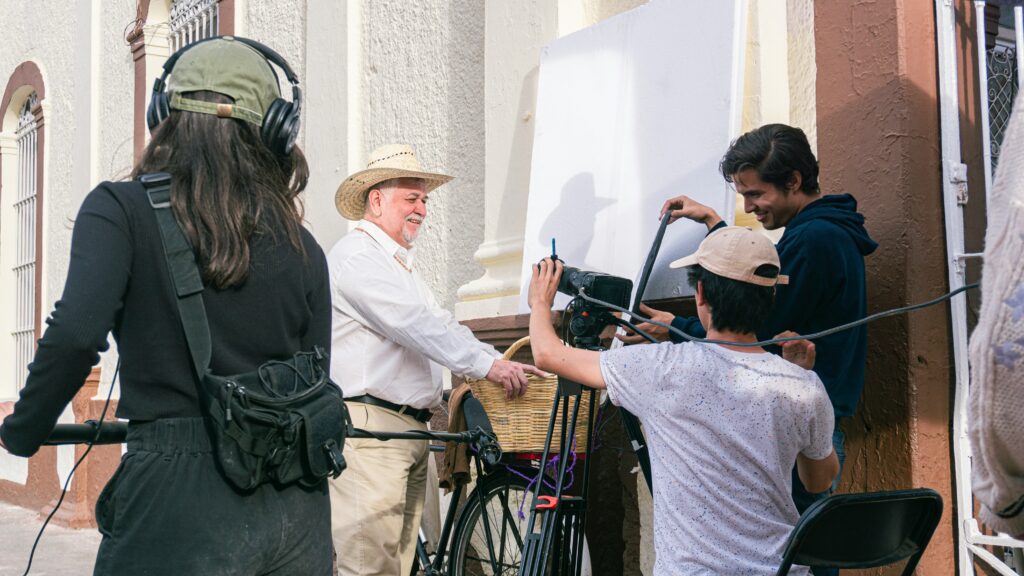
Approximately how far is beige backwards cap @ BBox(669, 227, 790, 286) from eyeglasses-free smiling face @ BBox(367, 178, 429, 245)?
2.06 m

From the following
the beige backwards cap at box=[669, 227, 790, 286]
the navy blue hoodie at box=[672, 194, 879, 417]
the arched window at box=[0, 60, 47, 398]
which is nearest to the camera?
the beige backwards cap at box=[669, 227, 790, 286]

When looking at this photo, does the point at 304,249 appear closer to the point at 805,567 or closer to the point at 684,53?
the point at 805,567

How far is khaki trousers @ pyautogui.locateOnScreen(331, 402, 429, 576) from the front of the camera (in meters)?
3.97

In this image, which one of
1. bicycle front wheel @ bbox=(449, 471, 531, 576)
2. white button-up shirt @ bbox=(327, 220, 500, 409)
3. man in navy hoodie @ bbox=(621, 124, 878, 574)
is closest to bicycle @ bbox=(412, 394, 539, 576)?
bicycle front wheel @ bbox=(449, 471, 531, 576)

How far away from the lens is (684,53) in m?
3.97

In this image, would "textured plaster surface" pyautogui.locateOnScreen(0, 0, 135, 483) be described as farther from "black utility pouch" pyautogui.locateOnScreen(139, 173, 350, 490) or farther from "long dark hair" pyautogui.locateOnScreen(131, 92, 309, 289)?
"black utility pouch" pyautogui.locateOnScreen(139, 173, 350, 490)

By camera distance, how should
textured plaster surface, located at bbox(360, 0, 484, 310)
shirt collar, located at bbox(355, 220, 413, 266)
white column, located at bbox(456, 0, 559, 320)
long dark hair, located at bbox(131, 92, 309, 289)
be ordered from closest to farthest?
long dark hair, located at bbox(131, 92, 309, 289) < shirt collar, located at bbox(355, 220, 413, 266) < white column, located at bbox(456, 0, 559, 320) < textured plaster surface, located at bbox(360, 0, 484, 310)

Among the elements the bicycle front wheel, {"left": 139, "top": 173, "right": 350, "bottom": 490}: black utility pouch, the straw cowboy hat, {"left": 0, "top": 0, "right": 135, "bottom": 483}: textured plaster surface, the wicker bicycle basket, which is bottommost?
the bicycle front wheel

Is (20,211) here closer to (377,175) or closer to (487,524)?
(377,175)

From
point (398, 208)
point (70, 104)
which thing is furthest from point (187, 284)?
point (70, 104)

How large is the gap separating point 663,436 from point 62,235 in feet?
31.9

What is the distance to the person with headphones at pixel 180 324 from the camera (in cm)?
201

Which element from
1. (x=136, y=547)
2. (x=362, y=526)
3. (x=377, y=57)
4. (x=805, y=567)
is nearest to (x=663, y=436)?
(x=805, y=567)

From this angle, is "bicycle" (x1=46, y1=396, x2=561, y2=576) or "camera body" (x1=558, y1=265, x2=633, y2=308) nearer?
"camera body" (x1=558, y1=265, x2=633, y2=308)
